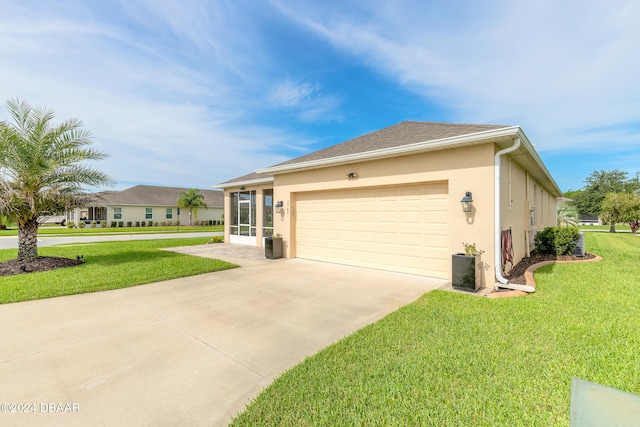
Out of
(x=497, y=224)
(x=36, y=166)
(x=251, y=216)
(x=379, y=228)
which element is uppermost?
(x=36, y=166)

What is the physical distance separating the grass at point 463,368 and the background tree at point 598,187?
52.7m

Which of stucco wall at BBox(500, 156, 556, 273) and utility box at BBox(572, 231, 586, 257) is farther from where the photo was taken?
utility box at BBox(572, 231, 586, 257)

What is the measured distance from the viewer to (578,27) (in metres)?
7.41

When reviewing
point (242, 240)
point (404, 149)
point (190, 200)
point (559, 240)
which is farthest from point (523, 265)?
point (190, 200)

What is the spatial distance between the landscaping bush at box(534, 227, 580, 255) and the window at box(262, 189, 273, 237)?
11295 mm

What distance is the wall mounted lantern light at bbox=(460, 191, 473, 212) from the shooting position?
598 cm

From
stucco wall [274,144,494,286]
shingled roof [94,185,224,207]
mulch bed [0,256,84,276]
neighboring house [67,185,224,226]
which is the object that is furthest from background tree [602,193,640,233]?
shingled roof [94,185,224,207]

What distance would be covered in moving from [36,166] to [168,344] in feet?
27.9

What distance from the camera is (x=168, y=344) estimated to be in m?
3.48

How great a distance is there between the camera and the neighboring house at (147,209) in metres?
32.2

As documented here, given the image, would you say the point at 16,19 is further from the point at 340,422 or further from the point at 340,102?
the point at 340,102

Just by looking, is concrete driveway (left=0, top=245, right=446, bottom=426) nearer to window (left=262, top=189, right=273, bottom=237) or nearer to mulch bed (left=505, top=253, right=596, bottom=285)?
mulch bed (left=505, top=253, right=596, bottom=285)

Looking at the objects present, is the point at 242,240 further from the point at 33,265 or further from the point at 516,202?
the point at 516,202

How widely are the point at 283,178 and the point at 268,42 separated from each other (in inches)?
192
